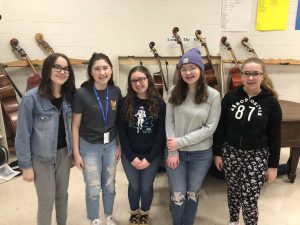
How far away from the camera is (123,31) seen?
137 inches

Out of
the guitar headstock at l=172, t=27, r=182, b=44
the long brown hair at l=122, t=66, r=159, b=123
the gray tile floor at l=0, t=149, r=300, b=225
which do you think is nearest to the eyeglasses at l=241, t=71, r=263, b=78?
the long brown hair at l=122, t=66, r=159, b=123

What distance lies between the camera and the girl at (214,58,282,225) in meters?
1.54

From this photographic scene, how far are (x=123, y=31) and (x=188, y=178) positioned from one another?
2.36 m

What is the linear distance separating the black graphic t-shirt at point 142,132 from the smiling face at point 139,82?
7 centimetres

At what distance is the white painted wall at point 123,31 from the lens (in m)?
3.18

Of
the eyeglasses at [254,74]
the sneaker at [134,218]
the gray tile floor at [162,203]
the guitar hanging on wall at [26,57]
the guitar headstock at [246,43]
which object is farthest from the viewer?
the guitar headstock at [246,43]

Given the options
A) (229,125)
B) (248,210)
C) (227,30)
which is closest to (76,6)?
(227,30)

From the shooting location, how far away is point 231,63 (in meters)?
3.66

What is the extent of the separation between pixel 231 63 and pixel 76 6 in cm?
210

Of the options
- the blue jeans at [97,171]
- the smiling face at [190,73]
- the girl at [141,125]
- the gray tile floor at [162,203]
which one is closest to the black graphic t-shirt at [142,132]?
the girl at [141,125]

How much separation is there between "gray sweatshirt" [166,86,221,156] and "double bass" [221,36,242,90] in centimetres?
187

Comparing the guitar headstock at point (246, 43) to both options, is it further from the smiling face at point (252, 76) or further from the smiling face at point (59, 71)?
the smiling face at point (59, 71)

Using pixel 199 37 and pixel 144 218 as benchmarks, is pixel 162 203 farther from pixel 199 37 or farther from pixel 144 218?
pixel 199 37

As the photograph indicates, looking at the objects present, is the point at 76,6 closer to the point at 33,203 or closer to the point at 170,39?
the point at 170,39
